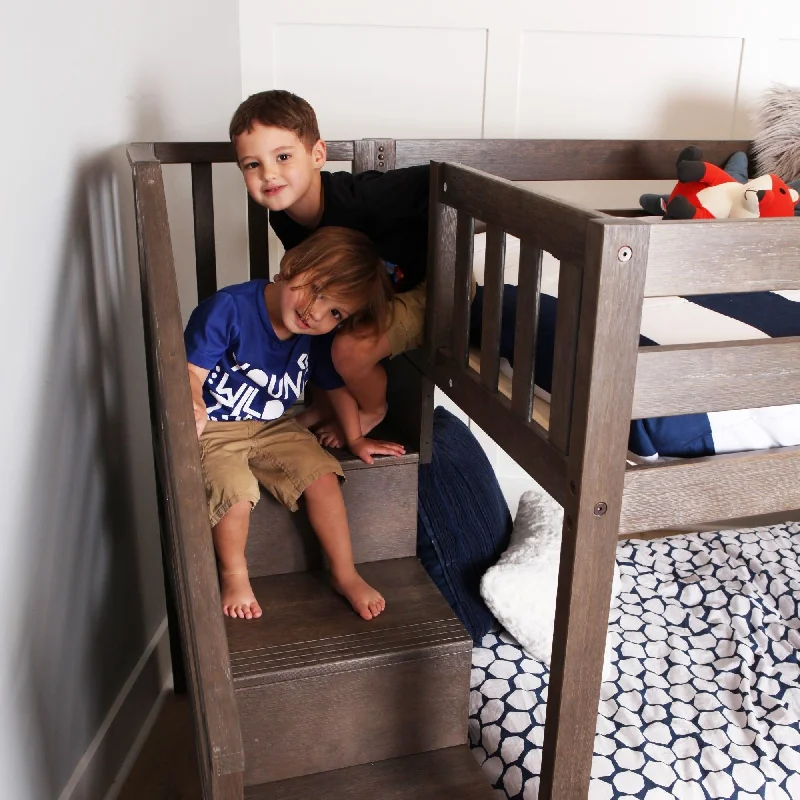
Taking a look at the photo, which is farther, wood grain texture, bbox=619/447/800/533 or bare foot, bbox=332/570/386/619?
bare foot, bbox=332/570/386/619

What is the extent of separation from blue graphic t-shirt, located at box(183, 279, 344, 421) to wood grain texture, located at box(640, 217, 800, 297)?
75 cm

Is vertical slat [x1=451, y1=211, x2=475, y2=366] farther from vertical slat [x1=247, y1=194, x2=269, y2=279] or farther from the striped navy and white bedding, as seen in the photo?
vertical slat [x1=247, y1=194, x2=269, y2=279]

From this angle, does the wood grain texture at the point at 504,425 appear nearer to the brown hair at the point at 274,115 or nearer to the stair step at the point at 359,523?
the stair step at the point at 359,523

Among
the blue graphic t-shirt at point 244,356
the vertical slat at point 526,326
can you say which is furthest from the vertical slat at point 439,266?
the vertical slat at point 526,326

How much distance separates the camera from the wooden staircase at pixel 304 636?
102 centimetres

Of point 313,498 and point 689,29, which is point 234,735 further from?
point 689,29

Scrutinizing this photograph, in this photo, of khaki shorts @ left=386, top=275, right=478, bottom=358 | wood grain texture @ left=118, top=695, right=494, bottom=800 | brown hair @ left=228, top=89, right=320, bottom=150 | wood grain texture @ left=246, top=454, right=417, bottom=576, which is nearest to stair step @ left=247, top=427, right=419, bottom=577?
wood grain texture @ left=246, top=454, right=417, bottom=576

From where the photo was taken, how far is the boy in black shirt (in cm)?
152

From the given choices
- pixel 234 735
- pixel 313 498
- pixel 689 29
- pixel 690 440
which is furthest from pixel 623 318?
pixel 689 29

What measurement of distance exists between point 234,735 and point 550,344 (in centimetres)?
62

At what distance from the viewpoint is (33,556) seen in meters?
1.29

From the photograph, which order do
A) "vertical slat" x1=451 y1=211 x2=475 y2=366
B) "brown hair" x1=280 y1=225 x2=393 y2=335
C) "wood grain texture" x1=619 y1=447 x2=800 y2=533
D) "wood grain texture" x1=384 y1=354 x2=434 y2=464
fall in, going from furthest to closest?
"wood grain texture" x1=384 y1=354 x2=434 y2=464 < "brown hair" x1=280 y1=225 x2=393 y2=335 < "vertical slat" x1=451 y1=211 x2=475 y2=366 < "wood grain texture" x1=619 y1=447 x2=800 y2=533

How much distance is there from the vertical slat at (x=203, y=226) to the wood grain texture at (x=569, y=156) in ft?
1.43

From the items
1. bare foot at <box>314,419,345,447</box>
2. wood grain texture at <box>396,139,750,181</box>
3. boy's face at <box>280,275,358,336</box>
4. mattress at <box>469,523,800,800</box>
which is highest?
wood grain texture at <box>396,139,750,181</box>
